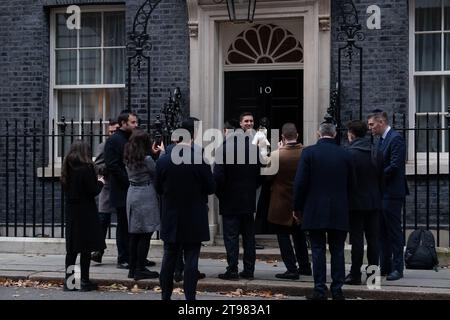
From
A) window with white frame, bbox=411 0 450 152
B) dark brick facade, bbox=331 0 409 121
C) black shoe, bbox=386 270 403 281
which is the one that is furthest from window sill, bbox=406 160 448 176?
black shoe, bbox=386 270 403 281

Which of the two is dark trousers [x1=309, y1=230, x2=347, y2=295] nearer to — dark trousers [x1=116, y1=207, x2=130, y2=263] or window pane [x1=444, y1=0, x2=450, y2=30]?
dark trousers [x1=116, y1=207, x2=130, y2=263]

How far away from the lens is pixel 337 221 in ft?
27.9

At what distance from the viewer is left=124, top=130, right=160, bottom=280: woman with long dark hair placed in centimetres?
934

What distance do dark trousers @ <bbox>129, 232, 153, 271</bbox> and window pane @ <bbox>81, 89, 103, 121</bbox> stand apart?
179 inches

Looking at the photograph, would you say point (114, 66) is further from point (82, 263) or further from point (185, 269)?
point (185, 269)

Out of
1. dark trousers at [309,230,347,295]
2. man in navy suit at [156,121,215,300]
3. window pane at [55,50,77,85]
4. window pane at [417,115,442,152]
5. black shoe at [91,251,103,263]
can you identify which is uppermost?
window pane at [55,50,77,85]

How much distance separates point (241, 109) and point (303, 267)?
12.8 ft

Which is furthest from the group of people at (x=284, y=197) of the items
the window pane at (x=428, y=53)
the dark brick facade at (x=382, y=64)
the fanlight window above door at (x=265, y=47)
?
the window pane at (x=428, y=53)

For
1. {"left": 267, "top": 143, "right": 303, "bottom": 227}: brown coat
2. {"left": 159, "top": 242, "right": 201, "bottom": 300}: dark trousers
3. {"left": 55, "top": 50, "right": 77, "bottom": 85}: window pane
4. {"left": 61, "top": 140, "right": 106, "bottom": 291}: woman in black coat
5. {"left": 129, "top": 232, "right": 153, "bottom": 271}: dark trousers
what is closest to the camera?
{"left": 159, "top": 242, "right": 201, "bottom": 300}: dark trousers

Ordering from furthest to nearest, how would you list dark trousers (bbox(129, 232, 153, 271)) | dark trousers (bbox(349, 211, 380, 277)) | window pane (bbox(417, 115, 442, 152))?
window pane (bbox(417, 115, 442, 152)) < dark trousers (bbox(129, 232, 153, 271)) < dark trousers (bbox(349, 211, 380, 277))

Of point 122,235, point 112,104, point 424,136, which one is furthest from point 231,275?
point 112,104

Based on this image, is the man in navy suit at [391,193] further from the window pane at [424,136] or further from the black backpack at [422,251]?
the window pane at [424,136]

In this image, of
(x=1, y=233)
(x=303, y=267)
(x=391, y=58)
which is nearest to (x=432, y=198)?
(x=391, y=58)

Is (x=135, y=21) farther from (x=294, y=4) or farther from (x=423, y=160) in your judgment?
(x=423, y=160)
